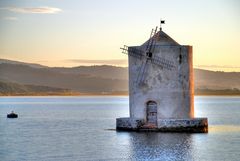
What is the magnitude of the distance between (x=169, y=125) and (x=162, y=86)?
81.0 inches

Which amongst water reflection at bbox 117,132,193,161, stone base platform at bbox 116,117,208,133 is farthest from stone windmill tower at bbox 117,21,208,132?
water reflection at bbox 117,132,193,161

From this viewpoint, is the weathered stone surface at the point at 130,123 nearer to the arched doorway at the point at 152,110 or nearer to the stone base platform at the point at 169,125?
the stone base platform at the point at 169,125

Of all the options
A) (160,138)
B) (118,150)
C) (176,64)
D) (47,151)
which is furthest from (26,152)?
(176,64)

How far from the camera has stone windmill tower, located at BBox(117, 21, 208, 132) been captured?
120ft

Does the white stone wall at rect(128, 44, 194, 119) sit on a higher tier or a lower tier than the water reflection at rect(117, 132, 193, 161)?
higher

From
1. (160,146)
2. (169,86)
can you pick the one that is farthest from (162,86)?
(160,146)

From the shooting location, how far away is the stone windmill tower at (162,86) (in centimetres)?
3662

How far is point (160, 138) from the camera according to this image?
35156mm

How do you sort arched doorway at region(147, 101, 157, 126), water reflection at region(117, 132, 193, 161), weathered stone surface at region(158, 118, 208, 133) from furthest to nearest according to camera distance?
arched doorway at region(147, 101, 157, 126), weathered stone surface at region(158, 118, 208, 133), water reflection at region(117, 132, 193, 161)

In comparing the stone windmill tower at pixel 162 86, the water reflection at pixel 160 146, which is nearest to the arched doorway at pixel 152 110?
the stone windmill tower at pixel 162 86

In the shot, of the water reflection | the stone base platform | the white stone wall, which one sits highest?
the white stone wall

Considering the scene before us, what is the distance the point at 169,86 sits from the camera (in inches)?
1446

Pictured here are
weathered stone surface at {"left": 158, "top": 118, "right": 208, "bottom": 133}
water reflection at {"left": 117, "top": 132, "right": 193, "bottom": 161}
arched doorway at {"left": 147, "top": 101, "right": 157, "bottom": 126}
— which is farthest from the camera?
arched doorway at {"left": 147, "top": 101, "right": 157, "bottom": 126}

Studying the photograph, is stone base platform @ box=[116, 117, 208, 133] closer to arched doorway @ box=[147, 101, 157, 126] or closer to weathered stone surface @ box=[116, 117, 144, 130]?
weathered stone surface @ box=[116, 117, 144, 130]
